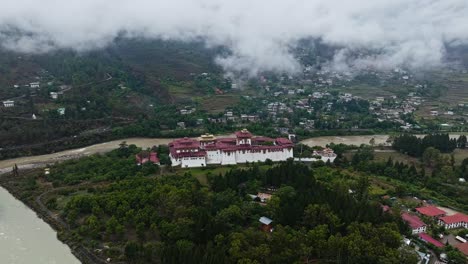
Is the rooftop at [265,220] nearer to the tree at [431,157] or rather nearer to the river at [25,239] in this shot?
the river at [25,239]

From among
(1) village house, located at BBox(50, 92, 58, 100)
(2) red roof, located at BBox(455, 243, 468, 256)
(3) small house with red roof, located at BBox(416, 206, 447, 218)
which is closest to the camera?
(2) red roof, located at BBox(455, 243, 468, 256)

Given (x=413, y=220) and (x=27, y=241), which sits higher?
(x=413, y=220)

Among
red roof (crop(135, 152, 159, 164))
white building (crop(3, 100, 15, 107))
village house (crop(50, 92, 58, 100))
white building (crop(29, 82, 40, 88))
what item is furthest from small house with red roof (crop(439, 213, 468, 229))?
white building (crop(29, 82, 40, 88))

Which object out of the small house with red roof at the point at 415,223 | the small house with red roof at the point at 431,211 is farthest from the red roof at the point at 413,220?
the small house with red roof at the point at 431,211

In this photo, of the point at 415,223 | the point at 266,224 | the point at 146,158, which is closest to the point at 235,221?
the point at 266,224

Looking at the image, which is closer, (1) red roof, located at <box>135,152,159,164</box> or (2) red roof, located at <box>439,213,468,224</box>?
(2) red roof, located at <box>439,213,468,224</box>

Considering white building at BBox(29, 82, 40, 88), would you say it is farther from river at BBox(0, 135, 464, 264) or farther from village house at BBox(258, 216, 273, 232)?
village house at BBox(258, 216, 273, 232)

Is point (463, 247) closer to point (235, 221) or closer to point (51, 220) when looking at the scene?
point (235, 221)
